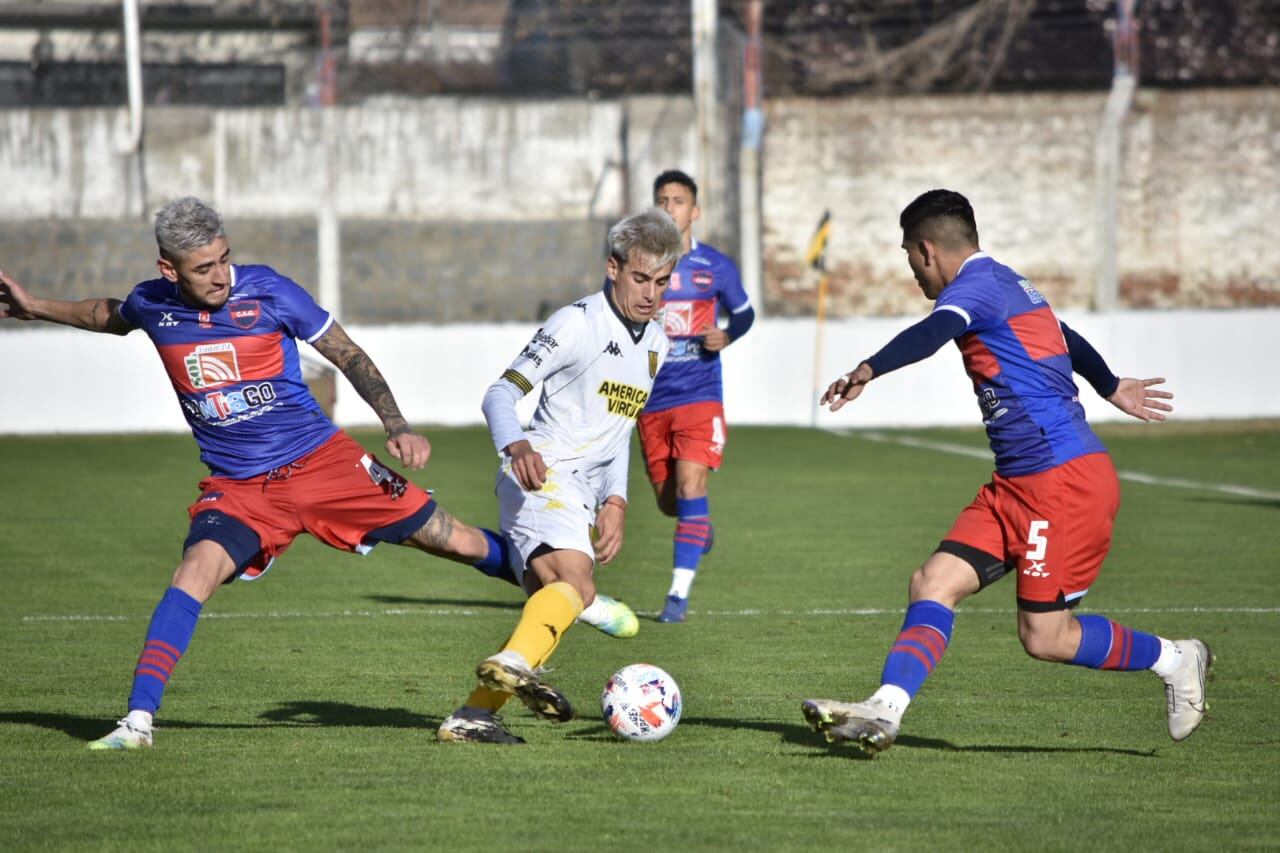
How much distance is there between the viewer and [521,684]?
19.5ft

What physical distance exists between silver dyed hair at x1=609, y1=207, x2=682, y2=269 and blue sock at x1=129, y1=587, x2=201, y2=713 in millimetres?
1839

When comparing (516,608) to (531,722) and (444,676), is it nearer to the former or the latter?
(444,676)

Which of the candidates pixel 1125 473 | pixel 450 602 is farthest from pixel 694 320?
pixel 1125 473

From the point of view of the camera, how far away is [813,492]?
55.3 ft

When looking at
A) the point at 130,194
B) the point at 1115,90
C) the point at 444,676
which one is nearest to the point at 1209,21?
the point at 1115,90

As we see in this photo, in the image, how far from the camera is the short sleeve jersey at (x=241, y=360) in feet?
21.7

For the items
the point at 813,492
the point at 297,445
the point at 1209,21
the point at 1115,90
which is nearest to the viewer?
the point at 297,445

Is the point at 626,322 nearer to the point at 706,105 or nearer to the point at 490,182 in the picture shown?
the point at 706,105

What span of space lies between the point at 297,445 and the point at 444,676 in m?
1.54

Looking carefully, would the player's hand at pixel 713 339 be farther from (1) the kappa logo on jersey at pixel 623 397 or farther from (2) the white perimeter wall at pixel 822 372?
(2) the white perimeter wall at pixel 822 372

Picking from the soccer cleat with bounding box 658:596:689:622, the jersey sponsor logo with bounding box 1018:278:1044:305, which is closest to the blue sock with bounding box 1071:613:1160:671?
the jersey sponsor logo with bounding box 1018:278:1044:305

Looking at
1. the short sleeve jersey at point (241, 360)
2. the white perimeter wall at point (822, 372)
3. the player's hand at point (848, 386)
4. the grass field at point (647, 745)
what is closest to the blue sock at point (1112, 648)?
the grass field at point (647, 745)

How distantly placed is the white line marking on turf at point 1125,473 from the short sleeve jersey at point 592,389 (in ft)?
34.6

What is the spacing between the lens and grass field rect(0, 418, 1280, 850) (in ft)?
17.1
